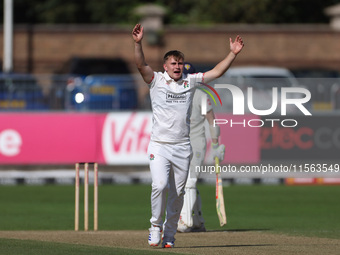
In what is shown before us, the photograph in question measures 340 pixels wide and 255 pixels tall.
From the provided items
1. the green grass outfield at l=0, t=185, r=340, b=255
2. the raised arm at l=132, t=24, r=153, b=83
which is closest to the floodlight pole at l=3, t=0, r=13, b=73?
the green grass outfield at l=0, t=185, r=340, b=255

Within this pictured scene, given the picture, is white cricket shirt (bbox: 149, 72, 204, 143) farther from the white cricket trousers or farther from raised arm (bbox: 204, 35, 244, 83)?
raised arm (bbox: 204, 35, 244, 83)

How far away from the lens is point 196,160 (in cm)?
1478

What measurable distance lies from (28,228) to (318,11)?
33437 millimetres

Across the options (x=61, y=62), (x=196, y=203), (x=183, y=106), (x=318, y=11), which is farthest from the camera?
(x=318, y=11)

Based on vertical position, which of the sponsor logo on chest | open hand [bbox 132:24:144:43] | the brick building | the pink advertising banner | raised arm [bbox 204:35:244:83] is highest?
the brick building

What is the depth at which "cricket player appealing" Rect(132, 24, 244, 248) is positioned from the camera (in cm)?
1192

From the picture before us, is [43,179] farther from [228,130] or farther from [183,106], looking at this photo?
[183,106]

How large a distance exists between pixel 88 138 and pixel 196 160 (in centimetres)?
945

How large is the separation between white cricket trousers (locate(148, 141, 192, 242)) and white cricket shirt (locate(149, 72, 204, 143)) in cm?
10

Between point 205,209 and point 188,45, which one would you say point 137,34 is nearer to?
point 205,209

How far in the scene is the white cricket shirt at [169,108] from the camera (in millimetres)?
11922

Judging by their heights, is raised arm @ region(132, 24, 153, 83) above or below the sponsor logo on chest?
above

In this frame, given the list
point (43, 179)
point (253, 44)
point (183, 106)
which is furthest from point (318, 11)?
point (183, 106)

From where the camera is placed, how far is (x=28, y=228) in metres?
15.4
